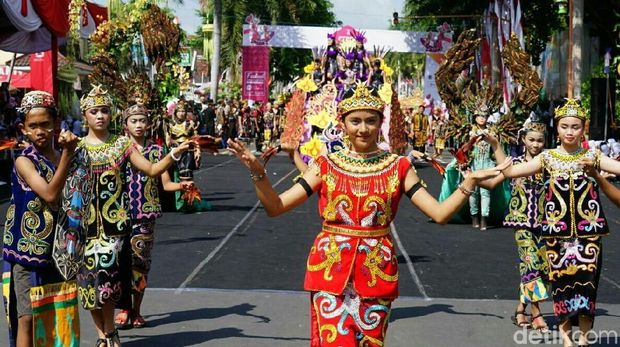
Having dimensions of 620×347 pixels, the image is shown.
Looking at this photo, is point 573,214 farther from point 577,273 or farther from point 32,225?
point 32,225

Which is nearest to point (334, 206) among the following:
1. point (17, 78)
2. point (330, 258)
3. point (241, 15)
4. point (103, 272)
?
A: point (330, 258)

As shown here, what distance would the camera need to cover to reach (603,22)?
33.5 m

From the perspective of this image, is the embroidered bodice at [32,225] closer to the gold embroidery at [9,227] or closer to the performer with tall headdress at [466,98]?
the gold embroidery at [9,227]

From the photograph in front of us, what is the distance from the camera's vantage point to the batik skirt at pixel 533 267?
838 cm

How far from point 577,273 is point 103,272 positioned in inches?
139

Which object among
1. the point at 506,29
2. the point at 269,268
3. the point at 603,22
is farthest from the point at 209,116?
the point at 269,268

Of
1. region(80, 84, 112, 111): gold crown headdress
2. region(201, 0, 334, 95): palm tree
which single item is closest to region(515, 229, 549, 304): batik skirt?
region(80, 84, 112, 111): gold crown headdress

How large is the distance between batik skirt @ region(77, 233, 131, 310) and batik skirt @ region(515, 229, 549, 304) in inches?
133

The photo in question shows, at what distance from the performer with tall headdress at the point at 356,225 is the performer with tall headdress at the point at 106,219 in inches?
84.3

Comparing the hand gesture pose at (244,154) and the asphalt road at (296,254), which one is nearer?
the hand gesture pose at (244,154)

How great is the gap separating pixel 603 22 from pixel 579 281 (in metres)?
28.1

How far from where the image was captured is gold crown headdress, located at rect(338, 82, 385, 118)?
5.27 m

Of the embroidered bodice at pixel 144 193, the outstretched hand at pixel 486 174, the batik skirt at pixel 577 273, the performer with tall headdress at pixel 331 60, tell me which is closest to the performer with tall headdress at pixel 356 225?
the outstretched hand at pixel 486 174

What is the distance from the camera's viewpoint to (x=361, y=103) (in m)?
5.28
